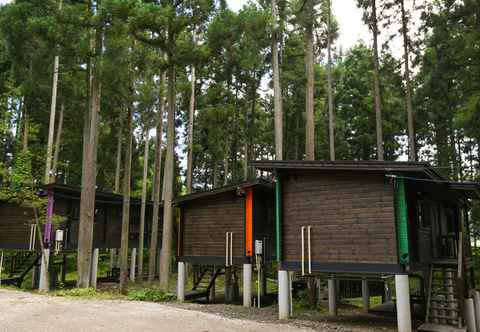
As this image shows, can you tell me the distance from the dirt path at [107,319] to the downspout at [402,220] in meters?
2.96

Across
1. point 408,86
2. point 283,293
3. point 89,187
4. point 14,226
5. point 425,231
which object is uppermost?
point 408,86

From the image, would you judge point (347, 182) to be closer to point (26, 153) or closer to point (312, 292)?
point (312, 292)

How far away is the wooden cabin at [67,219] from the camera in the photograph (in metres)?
18.8

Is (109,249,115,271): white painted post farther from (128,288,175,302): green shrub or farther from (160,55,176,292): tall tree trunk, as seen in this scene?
(128,288,175,302): green shrub

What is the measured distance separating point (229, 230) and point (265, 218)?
148 centimetres

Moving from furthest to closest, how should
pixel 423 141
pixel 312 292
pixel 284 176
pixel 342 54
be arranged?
pixel 342 54 < pixel 423 141 < pixel 312 292 < pixel 284 176

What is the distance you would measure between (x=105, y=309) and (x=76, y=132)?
2184 centimetres

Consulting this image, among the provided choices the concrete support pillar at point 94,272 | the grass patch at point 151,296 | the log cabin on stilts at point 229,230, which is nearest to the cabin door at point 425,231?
the log cabin on stilts at point 229,230

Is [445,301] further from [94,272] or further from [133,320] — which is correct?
[94,272]

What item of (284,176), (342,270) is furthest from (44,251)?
(342,270)

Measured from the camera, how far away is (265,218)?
16.4 meters

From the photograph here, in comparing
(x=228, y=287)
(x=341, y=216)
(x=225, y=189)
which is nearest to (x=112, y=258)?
(x=228, y=287)

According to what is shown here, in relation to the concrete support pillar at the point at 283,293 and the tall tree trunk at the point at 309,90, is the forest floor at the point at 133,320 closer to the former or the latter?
the concrete support pillar at the point at 283,293

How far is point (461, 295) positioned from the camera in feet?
33.8
